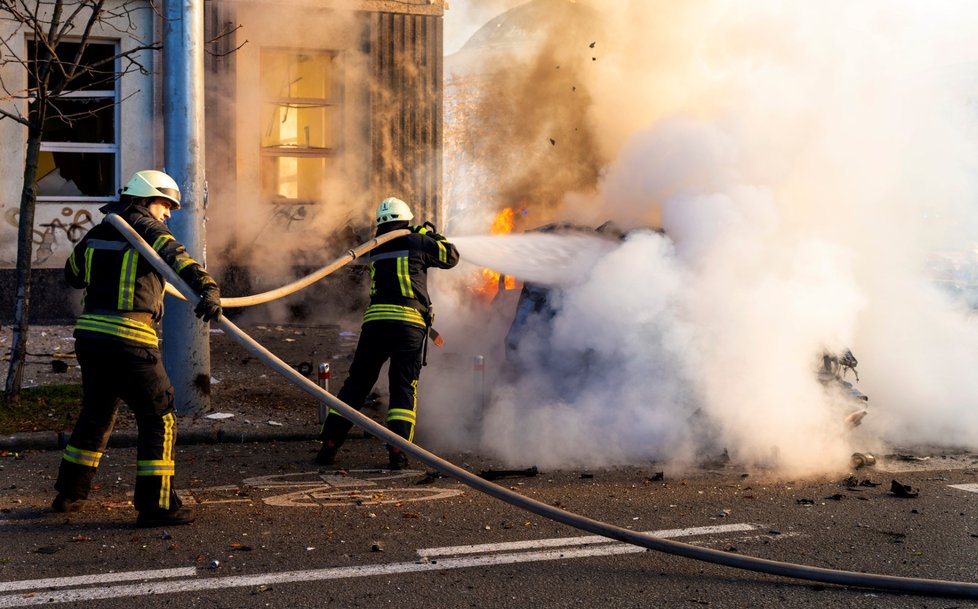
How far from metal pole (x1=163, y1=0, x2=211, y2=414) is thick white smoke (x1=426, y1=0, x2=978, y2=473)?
2.02 metres

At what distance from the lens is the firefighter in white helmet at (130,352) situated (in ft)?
16.3

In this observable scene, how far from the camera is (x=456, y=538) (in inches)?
190

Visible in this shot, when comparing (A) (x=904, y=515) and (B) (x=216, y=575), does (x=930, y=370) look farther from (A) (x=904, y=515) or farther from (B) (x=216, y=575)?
(B) (x=216, y=575)

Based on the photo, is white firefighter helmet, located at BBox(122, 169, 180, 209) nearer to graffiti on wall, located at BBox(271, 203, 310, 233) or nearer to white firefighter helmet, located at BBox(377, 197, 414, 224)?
white firefighter helmet, located at BBox(377, 197, 414, 224)

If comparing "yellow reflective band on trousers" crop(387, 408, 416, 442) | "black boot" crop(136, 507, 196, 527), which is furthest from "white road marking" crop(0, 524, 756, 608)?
"yellow reflective band on trousers" crop(387, 408, 416, 442)

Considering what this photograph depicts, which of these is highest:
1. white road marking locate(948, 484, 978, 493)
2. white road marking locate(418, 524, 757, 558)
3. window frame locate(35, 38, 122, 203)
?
window frame locate(35, 38, 122, 203)

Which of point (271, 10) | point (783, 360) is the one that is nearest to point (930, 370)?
point (783, 360)

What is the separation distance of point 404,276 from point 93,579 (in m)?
3.11

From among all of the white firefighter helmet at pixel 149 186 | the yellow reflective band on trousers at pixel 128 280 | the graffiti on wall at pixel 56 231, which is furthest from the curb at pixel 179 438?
the graffiti on wall at pixel 56 231

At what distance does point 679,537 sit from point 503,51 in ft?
25.8

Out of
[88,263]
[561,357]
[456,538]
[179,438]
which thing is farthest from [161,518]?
[561,357]

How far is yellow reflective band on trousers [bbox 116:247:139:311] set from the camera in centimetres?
504

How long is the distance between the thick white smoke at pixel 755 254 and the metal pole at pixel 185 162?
2021mm

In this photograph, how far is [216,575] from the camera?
422 cm
